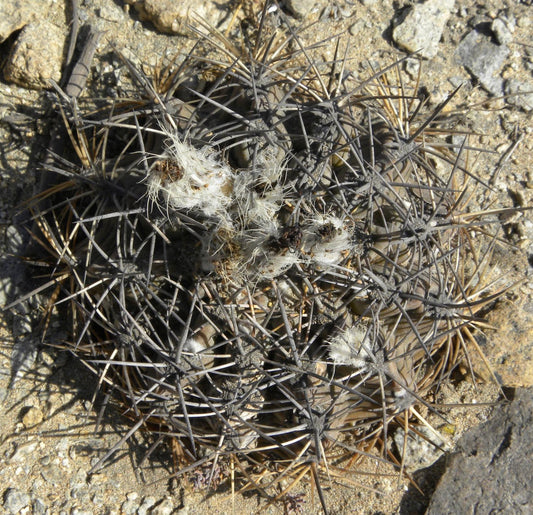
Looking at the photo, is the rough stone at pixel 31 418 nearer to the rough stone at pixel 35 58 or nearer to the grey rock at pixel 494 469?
the rough stone at pixel 35 58

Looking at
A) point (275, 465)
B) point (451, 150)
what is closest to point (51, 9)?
point (451, 150)

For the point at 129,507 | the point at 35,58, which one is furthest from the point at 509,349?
the point at 35,58

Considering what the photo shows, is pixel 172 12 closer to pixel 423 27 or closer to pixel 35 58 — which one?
pixel 35 58

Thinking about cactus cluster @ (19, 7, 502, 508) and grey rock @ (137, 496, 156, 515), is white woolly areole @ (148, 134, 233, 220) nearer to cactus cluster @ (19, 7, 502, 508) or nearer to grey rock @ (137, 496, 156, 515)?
cactus cluster @ (19, 7, 502, 508)

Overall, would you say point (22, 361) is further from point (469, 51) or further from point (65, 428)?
point (469, 51)

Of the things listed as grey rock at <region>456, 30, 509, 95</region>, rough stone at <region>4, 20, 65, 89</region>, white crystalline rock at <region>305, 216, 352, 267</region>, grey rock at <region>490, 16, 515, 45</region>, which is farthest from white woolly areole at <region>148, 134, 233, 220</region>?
grey rock at <region>490, 16, 515, 45</region>
